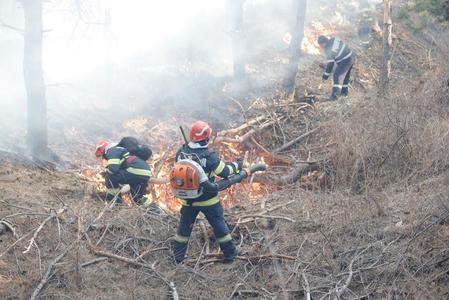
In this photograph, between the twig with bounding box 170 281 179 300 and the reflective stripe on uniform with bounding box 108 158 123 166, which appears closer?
the twig with bounding box 170 281 179 300

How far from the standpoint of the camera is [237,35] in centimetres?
1580

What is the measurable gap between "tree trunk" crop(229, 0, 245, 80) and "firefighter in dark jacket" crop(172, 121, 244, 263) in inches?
387

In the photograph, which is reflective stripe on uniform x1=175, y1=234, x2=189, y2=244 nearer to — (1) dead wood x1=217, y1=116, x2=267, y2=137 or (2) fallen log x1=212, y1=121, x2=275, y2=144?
(2) fallen log x1=212, y1=121, x2=275, y2=144

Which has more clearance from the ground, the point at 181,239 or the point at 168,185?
the point at 181,239

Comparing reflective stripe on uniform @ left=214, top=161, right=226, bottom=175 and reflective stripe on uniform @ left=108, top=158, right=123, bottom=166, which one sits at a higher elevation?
reflective stripe on uniform @ left=214, top=161, right=226, bottom=175

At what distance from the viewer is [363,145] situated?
353 inches

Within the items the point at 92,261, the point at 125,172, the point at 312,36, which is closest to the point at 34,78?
the point at 125,172

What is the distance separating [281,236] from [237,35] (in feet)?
33.4

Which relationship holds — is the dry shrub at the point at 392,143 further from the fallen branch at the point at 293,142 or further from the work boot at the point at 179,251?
the work boot at the point at 179,251

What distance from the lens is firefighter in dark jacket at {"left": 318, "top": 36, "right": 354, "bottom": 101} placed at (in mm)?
13023

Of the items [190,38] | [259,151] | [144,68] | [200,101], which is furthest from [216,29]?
[259,151]

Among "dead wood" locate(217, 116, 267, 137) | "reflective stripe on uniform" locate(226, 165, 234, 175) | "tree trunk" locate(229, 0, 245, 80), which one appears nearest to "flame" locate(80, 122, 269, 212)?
"dead wood" locate(217, 116, 267, 137)

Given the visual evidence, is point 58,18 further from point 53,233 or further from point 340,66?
point 53,233

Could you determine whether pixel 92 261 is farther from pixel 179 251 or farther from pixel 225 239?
pixel 225 239
